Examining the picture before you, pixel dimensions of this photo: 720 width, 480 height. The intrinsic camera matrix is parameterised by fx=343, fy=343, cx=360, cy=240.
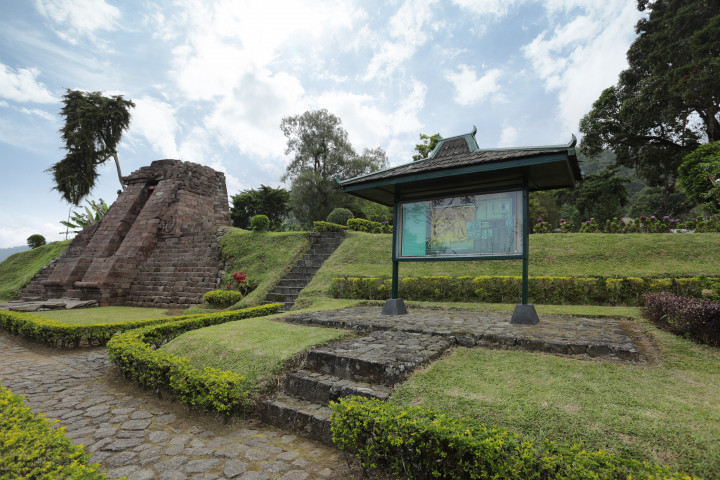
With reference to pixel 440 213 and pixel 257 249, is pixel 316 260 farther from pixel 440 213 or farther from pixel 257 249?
pixel 440 213

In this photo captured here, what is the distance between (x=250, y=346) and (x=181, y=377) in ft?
3.06

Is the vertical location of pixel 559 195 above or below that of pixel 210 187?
above

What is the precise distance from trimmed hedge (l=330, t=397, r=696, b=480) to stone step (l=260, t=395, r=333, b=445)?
1.26ft

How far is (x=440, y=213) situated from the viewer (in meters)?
6.71

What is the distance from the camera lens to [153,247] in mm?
16047

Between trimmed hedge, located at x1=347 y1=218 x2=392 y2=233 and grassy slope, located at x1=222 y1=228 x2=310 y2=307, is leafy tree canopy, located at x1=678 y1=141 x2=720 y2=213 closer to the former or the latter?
trimmed hedge, located at x1=347 y1=218 x2=392 y2=233

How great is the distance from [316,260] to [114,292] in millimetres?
8290

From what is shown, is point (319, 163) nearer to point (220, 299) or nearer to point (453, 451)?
point (220, 299)

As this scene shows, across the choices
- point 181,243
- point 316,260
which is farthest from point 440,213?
point 181,243

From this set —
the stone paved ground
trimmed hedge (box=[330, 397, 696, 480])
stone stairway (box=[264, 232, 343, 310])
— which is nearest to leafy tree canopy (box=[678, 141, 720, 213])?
the stone paved ground

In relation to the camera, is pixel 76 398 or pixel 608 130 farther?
pixel 608 130

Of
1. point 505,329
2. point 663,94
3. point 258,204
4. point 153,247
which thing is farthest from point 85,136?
point 663,94

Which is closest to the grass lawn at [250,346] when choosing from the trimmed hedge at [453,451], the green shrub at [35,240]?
the trimmed hedge at [453,451]

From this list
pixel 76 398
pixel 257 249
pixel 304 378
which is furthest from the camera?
pixel 257 249
